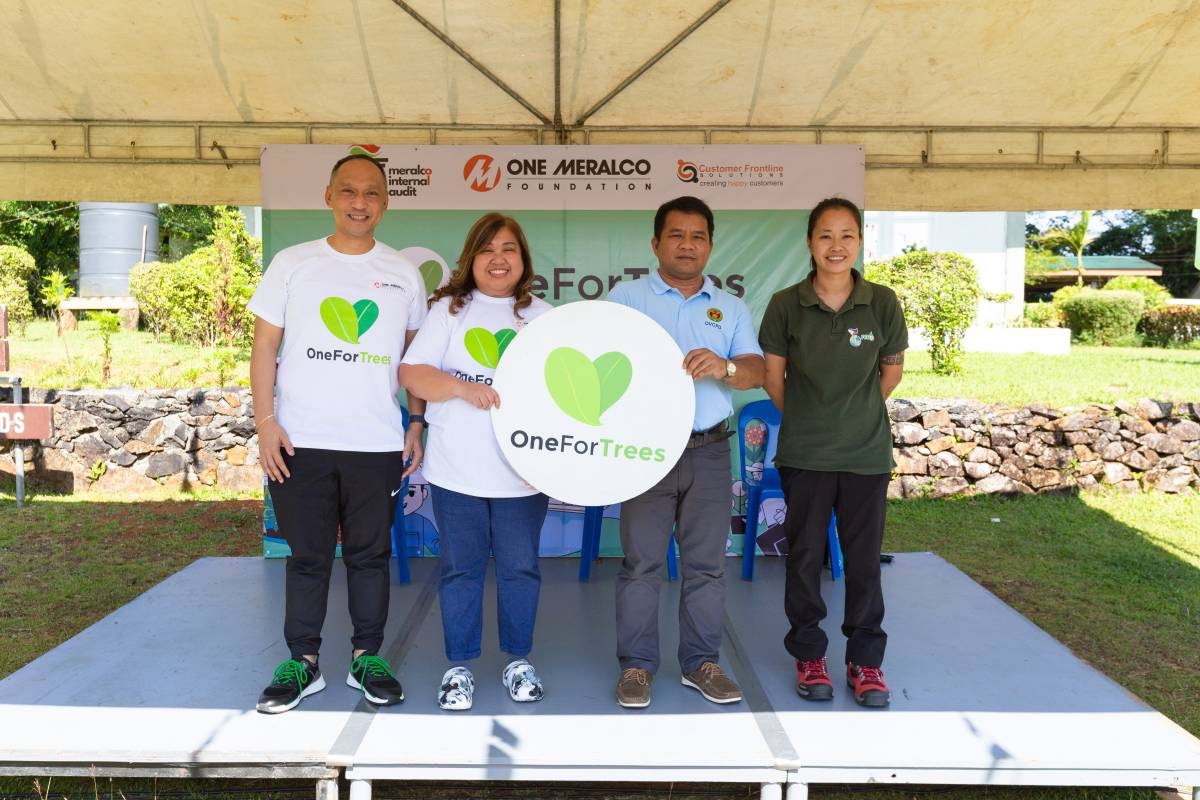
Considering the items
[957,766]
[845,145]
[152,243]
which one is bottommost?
[957,766]

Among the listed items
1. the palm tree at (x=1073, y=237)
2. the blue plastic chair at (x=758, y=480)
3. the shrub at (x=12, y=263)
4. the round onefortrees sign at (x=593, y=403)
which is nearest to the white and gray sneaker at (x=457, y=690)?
the round onefortrees sign at (x=593, y=403)

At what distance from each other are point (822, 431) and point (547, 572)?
197 cm

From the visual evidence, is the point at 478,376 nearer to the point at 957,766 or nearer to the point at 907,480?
the point at 957,766

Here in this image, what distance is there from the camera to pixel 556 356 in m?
2.71

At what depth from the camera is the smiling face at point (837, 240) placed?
2744 millimetres

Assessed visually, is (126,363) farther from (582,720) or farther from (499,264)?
(582,720)

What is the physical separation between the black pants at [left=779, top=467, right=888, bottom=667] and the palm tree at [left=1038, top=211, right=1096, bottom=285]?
33426 millimetres

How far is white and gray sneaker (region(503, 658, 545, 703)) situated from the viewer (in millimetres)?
2672

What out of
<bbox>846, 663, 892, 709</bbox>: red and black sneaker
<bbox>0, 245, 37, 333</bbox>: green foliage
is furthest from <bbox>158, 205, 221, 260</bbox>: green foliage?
<bbox>846, 663, 892, 709</bbox>: red and black sneaker

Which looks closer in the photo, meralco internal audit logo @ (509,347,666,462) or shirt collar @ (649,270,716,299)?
meralco internal audit logo @ (509,347,666,462)

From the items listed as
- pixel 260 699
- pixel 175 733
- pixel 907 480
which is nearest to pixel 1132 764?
pixel 260 699

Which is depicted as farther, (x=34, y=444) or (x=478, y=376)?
(x=34, y=444)

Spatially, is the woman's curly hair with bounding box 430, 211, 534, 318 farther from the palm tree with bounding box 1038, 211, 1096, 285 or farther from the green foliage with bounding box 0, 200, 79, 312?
the palm tree with bounding box 1038, 211, 1096, 285

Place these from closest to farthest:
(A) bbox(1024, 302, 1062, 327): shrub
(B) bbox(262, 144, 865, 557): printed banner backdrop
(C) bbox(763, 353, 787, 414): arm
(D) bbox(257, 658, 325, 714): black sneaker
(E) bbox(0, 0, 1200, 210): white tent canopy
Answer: (D) bbox(257, 658, 325, 714): black sneaker
(C) bbox(763, 353, 787, 414): arm
(E) bbox(0, 0, 1200, 210): white tent canopy
(B) bbox(262, 144, 865, 557): printed banner backdrop
(A) bbox(1024, 302, 1062, 327): shrub
